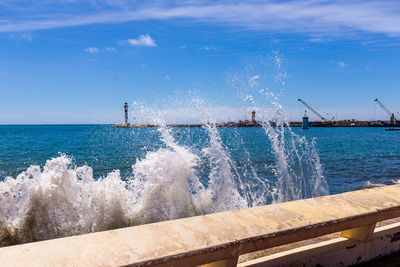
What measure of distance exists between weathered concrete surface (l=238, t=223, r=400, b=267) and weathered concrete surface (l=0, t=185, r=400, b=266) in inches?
18.9

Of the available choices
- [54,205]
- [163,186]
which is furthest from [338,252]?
[54,205]

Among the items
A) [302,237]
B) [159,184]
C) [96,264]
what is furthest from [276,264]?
[159,184]

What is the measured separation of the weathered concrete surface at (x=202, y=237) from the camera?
1728 mm

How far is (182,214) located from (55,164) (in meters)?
2.81

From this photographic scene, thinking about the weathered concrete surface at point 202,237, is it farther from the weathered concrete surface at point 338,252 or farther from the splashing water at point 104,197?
the splashing water at point 104,197

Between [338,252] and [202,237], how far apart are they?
6.00ft

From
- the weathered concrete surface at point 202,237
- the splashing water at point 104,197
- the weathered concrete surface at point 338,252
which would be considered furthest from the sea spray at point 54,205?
the weathered concrete surface at point 202,237

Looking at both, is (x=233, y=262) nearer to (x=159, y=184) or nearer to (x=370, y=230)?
(x=370, y=230)

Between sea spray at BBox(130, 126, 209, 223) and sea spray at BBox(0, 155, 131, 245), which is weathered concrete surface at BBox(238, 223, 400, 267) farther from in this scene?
sea spray at BBox(0, 155, 131, 245)

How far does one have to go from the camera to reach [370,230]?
3268mm

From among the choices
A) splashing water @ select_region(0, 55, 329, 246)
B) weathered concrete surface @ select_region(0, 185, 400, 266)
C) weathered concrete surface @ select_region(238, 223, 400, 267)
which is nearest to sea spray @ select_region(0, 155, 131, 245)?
splashing water @ select_region(0, 55, 329, 246)

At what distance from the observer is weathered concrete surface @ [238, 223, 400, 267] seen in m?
2.88

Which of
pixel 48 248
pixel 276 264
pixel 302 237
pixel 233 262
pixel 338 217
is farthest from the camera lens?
pixel 276 264

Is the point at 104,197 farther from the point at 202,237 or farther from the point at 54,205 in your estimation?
the point at 202,237
